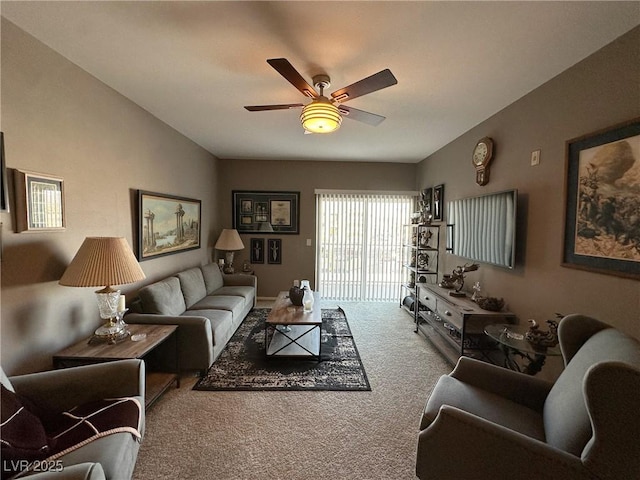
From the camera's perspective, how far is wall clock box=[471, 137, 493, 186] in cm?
284

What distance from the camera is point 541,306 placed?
86.4 inches

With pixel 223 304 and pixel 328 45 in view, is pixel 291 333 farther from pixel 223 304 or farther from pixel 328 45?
pixel 328 45

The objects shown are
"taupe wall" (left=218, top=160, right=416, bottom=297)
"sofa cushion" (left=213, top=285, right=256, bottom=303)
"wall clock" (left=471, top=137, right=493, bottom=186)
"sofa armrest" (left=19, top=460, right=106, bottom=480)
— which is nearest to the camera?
"sofa armrest" (left=19, top=460, right=106, bottom=480)

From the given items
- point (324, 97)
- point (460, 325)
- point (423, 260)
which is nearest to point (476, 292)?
point (460, 325)

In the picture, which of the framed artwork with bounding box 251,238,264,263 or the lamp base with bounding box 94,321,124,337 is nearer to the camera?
the lamp base with bounding box 94,321,124,337

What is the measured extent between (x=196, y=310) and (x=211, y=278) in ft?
3.12

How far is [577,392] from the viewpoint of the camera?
48.3 inches

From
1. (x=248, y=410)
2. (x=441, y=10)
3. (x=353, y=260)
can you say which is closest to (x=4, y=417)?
(x=248, y=410)

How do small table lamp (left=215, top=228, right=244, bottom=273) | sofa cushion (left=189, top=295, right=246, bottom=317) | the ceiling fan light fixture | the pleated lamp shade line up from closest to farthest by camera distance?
the pleated lamp shade
the ceiling fan light fixture
sofa cushion (left=189, top=295, right=246, bottom=317)
small table lamp (left=215, top=228, right=244, bottom=273)

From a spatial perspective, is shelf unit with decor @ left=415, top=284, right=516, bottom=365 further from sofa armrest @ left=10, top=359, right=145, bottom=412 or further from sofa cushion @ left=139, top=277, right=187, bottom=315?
sofa cushion @ left=139, top=277, right=187, bottom=315

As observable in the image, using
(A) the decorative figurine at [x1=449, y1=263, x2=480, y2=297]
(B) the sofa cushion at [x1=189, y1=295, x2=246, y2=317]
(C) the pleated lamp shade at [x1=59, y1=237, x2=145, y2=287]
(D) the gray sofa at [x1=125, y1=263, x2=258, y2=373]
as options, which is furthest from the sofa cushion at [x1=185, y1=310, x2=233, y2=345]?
(A) the decorative figurine at [x1=449, y1=263, x2=480, y2=297]

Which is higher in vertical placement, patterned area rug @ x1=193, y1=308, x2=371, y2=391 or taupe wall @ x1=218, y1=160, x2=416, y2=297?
taupe wall @ x1=218, y1=160, x2=416, y2=297

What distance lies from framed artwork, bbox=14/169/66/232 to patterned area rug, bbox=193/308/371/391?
171 cm

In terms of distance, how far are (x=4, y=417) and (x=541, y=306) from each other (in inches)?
131
